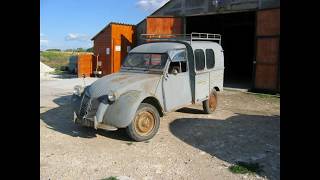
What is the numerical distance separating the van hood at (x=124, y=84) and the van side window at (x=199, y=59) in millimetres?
1455

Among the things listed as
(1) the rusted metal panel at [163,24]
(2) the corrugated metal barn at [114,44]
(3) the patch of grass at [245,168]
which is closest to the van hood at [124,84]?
(3) the patch of grass at [245,168]

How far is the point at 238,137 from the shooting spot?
7.33 meters

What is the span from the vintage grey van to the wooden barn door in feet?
16.5

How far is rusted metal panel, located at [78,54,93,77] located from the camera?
19875mm

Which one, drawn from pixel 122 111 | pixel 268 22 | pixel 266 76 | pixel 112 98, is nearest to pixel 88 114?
pixel 112 98

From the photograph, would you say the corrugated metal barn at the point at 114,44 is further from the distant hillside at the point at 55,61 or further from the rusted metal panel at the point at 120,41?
the distant hillside at the point at 55,61

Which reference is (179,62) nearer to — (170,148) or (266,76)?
(170,148)

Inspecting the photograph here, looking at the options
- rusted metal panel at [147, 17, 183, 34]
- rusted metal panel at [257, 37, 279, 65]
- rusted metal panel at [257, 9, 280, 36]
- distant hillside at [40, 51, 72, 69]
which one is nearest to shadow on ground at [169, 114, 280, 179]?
rusted metal panel at [257, 37, 279, 65]

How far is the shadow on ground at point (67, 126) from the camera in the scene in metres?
7.45

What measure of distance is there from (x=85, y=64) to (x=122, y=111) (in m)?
13.9

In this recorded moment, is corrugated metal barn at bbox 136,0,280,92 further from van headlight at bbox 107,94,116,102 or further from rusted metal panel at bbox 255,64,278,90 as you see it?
van headlight at bbox 107,94,116,102
